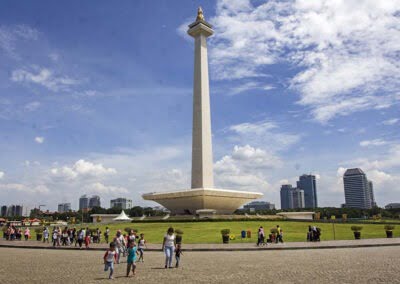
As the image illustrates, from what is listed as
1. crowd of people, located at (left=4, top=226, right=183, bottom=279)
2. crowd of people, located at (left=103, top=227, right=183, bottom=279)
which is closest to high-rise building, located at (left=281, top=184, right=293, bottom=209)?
crowd of people, located at (left=4, top=226, right=183, bottom=279)

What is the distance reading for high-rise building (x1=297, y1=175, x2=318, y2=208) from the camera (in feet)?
598

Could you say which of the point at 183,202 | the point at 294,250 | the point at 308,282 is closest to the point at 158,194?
the point at 183,202

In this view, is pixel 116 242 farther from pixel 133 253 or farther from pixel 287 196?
pixel 287 196

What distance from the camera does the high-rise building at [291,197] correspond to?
181000 millimetres

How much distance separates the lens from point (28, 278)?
1144 cm

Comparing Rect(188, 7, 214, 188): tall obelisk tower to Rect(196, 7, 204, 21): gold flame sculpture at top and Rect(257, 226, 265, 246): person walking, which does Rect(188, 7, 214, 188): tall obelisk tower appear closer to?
Rect(196, 7, 204, 21): gold flame sculpture at top

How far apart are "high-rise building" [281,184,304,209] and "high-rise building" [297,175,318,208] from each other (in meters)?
3.45

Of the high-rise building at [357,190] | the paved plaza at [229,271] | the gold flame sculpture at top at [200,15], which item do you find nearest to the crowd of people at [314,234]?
the paved plaza at [229,271]

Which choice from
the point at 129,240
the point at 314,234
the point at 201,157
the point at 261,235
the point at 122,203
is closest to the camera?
the point at 129,240

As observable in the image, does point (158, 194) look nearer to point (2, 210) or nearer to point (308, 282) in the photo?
point (308, 282)

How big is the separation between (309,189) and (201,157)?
484 ft

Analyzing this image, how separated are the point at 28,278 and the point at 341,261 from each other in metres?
11.2

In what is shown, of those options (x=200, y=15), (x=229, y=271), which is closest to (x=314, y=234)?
(x=229, y=271)

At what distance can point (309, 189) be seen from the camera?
187m
